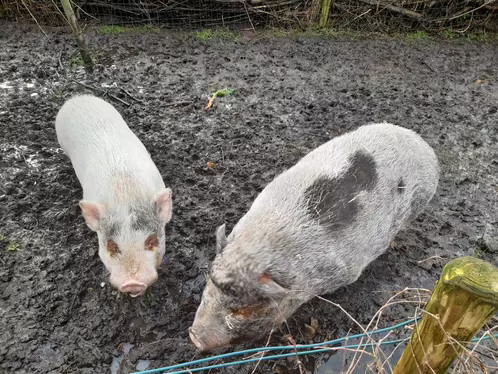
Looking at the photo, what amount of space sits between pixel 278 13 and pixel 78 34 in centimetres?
316

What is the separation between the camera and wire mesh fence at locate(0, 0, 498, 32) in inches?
→ 243

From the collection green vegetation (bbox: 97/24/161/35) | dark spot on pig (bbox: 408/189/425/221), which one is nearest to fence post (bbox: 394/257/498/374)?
dark spot on pig (bbox: 408/189/425/221)

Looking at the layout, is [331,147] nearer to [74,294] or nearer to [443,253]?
[443,253]

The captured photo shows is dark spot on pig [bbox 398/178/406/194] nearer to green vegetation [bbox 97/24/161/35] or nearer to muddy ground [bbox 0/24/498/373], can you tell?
muddy ground [bbox 0/24/498/373]

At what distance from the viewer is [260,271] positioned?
8.20ft

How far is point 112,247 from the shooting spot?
2908 mm

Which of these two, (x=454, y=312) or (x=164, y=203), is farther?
(x=164, y=203)

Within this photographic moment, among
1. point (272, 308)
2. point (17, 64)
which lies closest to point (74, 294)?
point (272, 308)

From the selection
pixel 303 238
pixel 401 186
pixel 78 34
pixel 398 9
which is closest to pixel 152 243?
pixel 303 238

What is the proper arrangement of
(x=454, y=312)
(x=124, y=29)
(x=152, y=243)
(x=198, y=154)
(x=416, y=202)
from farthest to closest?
(x=124, y=29) → (x=198, y=154) → (x=416, y=202) → (x=152, y=243) → (x=454, y=312)

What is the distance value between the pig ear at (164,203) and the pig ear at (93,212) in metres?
0.38

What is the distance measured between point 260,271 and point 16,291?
1932 mm

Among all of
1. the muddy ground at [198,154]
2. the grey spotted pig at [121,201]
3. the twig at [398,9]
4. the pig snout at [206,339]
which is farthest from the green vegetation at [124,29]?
the pig snout at [206,339]

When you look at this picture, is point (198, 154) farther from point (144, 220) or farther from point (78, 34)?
point (78, 34)
